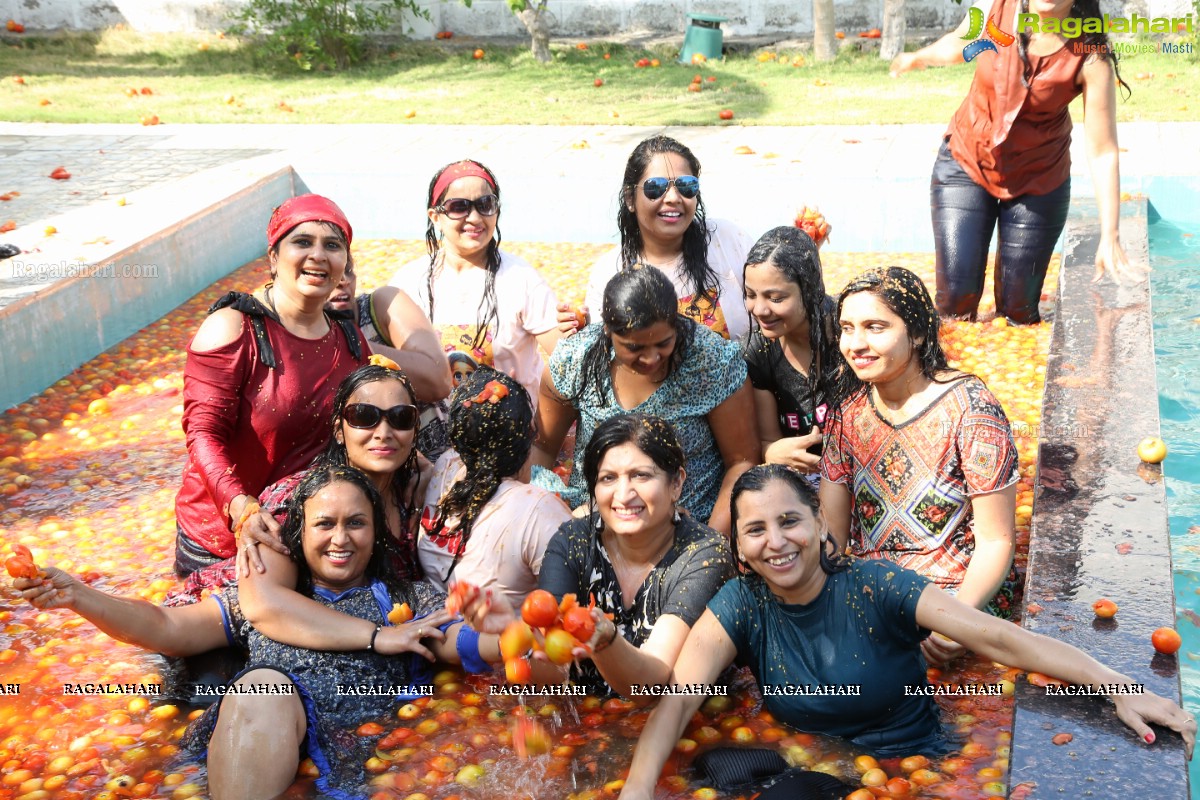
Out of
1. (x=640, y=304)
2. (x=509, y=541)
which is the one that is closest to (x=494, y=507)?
(x=509, y=541)

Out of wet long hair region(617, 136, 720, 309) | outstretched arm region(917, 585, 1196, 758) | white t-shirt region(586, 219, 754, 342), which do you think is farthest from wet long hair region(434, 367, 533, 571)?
outstretched arm region(917, 585, 1196, 758)

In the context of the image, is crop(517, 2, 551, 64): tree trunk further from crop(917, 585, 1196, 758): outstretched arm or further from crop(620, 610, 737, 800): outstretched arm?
crop(917, 585, 1196, 758): outstretched arm

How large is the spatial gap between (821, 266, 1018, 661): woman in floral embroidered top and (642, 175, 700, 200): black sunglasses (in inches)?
58.0

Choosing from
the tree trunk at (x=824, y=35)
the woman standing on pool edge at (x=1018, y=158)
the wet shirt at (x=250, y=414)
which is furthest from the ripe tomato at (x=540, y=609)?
the tree trunk at (x=824, y=35)

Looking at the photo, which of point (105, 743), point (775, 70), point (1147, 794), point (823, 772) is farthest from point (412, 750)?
point (775, 70)

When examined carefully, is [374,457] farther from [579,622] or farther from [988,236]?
[988,236]

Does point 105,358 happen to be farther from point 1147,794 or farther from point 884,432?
point 1147,794

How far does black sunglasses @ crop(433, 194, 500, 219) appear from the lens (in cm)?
605

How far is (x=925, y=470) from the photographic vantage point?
14.4ft

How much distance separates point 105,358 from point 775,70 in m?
10.5

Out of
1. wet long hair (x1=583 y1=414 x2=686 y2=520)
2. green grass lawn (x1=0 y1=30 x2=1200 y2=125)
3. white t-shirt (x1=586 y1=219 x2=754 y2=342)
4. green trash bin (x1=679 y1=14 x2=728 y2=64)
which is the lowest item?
wet long hair (x1=583 y1=414 x2=686 y2=520)

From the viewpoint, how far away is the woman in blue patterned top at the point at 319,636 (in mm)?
3896

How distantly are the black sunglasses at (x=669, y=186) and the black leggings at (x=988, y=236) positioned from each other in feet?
8.68

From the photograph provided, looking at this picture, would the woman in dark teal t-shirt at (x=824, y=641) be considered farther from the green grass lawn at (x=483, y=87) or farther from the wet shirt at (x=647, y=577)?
the green grass lawn at (x=483, y=87)
